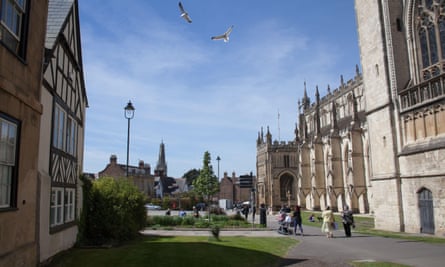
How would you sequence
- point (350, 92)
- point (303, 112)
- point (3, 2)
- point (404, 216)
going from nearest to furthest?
point (3, 2), point (404, 216), point (350, 92), point (303, 112)

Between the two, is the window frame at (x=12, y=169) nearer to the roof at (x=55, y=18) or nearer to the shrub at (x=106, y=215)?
the roof at (x=55, y=18)

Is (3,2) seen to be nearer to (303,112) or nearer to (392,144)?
(392,144)

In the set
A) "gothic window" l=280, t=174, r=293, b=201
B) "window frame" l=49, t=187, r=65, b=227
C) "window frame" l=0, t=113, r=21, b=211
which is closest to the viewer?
"window frame" l=0, t=113, r=21, b=211

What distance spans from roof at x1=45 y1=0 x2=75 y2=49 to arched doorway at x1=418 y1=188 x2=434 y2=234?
17.9m

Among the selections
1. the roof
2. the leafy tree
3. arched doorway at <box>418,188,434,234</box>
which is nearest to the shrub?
the roof

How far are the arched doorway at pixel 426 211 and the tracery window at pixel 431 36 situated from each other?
6605 mm

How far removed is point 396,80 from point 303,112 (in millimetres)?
56173

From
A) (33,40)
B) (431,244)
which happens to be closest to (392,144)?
(431,244)

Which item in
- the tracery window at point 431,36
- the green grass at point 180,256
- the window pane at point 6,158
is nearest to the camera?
the window pane at point 6,158

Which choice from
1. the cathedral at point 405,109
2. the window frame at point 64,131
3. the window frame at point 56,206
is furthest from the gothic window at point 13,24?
the cathedral at point 405,109

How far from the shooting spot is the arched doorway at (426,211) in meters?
18.1

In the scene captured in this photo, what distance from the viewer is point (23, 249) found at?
338 inches

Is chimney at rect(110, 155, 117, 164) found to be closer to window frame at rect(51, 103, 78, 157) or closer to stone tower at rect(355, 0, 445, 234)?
stone tower at rect(355, 0, 445, 234)

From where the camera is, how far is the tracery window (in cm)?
2023
